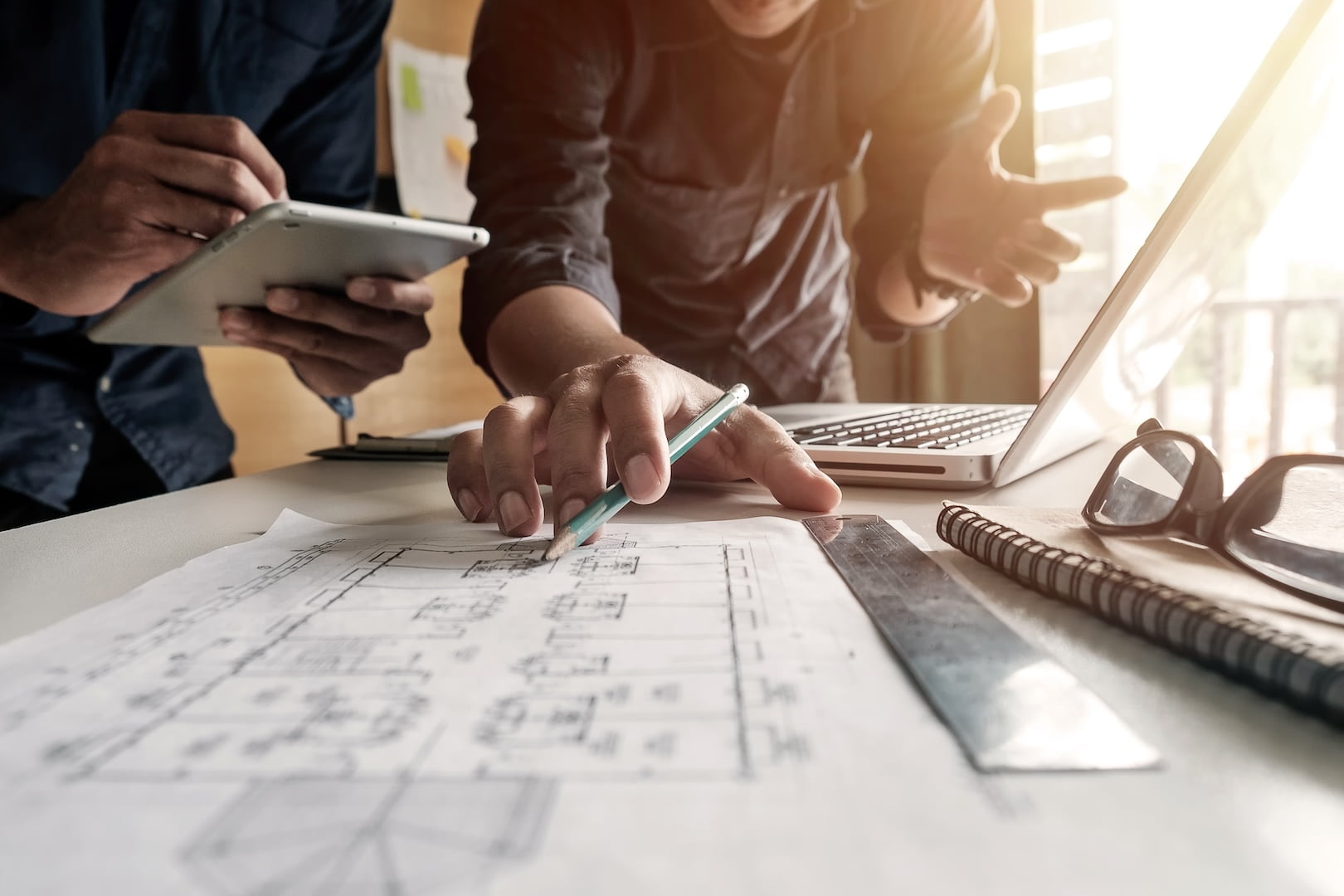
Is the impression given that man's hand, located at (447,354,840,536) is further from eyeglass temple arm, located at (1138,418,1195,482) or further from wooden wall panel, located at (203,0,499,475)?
wooden wall panel, located at (203,0,499,475)

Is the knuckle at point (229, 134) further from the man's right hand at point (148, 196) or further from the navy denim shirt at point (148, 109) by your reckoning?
the navy denim shirt at point (148, 109)

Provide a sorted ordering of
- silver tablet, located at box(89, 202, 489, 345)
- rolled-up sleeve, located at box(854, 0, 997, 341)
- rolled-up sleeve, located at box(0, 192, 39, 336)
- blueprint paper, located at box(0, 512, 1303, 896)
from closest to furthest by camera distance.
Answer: blueprint paper, located at box(0, 512, 1303, 896) < silver tablet, located at box(89, 202, 489, 345) < rolled-up sleeve, located at box(0, 192, 39, 336) < rolled-up sleeve, located at box(854, 0, 997, 341)

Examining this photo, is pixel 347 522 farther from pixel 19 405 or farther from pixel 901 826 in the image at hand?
pixel 19 405

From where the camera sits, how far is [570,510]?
408 millimetres

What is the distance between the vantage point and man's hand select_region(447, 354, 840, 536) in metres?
0.42

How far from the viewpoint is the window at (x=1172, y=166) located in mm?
1872

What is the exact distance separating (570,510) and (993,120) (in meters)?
0.77

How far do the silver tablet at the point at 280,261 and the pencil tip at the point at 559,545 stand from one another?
10.6 inches

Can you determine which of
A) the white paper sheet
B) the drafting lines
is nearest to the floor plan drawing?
the drafting lines

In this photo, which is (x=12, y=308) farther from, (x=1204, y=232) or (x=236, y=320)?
(x=1204, y=232)

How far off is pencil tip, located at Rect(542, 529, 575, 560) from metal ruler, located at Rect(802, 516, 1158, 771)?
0.44ft

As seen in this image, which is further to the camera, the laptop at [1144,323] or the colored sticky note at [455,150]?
the colored sticky note at [455,150]

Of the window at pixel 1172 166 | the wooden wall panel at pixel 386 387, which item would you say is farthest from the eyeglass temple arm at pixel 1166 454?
the wooden wall panel at pixel 386 387

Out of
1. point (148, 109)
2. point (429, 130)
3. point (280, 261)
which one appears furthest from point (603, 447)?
point (429, 130)
